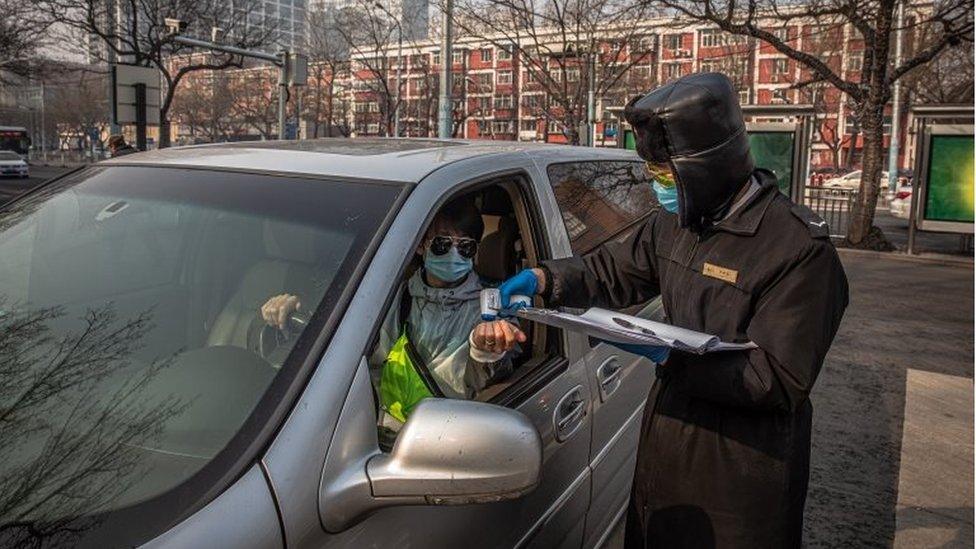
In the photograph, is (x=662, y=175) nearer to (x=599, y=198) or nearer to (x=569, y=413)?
(x=569, y=413)

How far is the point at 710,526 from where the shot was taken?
2.07 m

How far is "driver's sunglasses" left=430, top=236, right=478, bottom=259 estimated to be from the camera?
8.45 feet

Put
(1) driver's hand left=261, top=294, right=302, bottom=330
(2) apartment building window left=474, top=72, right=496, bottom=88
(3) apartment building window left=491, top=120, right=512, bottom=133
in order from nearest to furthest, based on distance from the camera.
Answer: (1) driver's hand left=261, top=294, right=302, bottom=330, (2) apartment building window left=474, top=72, right=496, bottom=88, (3) apartment building window left=491, top=120, right=512, bottom=133

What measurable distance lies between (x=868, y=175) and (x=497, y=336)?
15.0 m

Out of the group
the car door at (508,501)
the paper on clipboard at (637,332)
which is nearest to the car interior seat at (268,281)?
the car door at (508,501)

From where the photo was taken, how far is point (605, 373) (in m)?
2.79

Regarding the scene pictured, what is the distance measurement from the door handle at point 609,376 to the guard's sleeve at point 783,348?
0.81 m

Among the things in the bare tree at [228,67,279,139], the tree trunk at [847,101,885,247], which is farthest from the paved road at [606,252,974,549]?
the bare tree at [228,67,279,139]

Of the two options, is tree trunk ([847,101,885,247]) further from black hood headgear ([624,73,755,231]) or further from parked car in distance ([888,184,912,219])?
black hood headgear ([624,73,755,231])

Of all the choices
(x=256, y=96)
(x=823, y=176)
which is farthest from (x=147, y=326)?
(x=256, y=96)

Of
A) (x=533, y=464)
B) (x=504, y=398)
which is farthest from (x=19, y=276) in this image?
(x=533, y=464)

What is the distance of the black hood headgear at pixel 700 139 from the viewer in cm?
196

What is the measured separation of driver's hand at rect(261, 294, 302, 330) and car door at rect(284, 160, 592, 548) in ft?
0.84

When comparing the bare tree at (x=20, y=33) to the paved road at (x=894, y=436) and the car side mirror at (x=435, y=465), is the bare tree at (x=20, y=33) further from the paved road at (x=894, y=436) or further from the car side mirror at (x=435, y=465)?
the car side mirror at (x=435, y=465)
